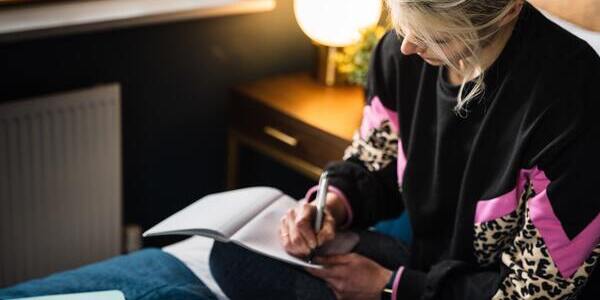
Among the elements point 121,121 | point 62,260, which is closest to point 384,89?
point 121,121

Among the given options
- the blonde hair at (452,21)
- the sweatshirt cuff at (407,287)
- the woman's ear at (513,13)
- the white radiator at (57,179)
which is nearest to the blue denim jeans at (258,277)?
the sweatshirt cuff at (407,287)

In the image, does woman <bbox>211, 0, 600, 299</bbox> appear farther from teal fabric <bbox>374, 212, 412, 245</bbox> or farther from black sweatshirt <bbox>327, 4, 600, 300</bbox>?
teal fabric <bbox>374, 212, 412, 245</bbox>

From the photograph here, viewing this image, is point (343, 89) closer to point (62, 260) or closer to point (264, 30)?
point (264, 30)

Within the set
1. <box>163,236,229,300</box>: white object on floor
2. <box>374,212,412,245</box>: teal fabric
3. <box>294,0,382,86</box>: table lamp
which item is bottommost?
<box>374,212,412,245</box>: teal fabric

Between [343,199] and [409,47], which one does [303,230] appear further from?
[409,47]

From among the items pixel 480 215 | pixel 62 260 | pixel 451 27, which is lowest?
pixel 62 260

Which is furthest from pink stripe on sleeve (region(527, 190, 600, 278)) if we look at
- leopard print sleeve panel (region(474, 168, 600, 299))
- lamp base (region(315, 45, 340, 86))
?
lamp base (region(315, 45, 340, 86))

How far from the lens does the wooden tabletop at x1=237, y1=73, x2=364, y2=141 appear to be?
72.7 inches

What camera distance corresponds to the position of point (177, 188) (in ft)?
7.02

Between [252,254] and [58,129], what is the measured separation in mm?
672

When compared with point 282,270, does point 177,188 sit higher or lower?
lower

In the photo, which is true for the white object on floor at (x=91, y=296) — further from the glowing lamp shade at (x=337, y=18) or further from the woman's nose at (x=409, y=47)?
the glowing lamp shade at (x=337, y=18)

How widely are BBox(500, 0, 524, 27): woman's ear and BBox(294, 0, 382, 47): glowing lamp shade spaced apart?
782 millimetres

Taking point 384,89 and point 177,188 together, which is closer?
point 384,89
